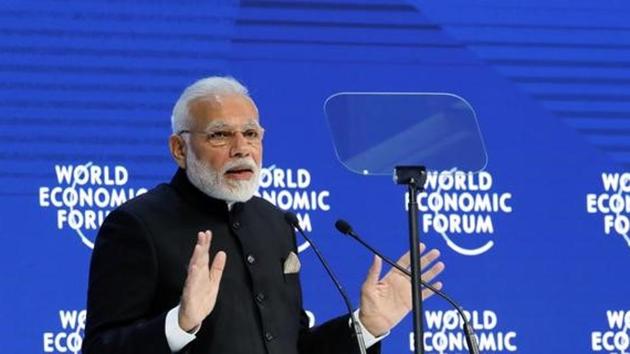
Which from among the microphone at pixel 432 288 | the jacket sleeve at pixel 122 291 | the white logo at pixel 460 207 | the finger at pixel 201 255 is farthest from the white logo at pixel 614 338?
the finger at pixel 201 255

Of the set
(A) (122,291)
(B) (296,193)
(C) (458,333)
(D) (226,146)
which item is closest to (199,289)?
(A) (122,291)

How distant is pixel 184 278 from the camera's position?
11.0 ft

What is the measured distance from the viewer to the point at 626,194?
5.04 metres

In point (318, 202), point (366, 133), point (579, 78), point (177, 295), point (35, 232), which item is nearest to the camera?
point (177, 295)

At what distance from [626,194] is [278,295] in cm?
195

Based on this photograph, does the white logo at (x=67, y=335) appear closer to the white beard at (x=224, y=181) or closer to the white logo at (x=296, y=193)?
the white logo at (x=296, y=193)

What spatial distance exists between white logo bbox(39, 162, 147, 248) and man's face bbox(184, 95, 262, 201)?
112cm

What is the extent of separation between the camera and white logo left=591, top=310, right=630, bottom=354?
4996mm

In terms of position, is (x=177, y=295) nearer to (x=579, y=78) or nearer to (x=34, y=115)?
(x=34, y=115)

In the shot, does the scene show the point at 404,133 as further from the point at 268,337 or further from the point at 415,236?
the point at 268,337

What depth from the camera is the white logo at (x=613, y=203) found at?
503 centimetres

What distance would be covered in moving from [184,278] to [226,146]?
0.33 metres

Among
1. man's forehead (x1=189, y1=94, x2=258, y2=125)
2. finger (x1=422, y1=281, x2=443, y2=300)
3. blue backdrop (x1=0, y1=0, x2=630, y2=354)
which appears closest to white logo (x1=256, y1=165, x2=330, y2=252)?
blue backdrop (x1=0, y1=0, x2=630, y2=354)

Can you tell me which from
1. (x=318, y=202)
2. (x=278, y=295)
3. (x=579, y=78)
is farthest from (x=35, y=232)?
(x=579, y=78)
